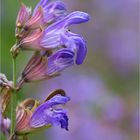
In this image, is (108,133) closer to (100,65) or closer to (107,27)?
(100,65)

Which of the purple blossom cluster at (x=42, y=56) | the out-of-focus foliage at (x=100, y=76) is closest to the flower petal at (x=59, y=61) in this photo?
the purple blossom cluster at (x=42, y=56)

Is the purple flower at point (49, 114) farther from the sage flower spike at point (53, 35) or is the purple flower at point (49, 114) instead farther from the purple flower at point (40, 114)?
the sage flower spike at point (53, 35)

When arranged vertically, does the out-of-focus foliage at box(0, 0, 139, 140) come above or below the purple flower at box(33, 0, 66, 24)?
below

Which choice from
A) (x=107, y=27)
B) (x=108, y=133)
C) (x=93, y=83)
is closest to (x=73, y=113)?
(x=108, y=133)

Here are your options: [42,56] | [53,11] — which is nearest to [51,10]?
[53,11]

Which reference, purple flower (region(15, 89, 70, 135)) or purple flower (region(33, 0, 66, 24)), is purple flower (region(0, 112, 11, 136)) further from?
purple flower (region(33, 0, 66, 24))

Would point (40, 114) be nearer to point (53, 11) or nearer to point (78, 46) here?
point (78, 46)

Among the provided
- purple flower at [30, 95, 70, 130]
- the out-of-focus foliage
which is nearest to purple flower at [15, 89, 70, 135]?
purple flower at [30, 95, 70, 130]

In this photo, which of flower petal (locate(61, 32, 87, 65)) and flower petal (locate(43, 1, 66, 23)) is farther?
flower petal (locate(43, 1, 66, 23))

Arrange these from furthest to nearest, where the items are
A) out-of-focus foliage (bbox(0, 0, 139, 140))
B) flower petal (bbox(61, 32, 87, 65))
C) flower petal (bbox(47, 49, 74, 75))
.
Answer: out-of-focus foliage (bbox(0, 0, 139, 140)) → flower petal (bbox(47, 49, 74, 75)) → flower petal (bbox(61, 32, 87, 65))
